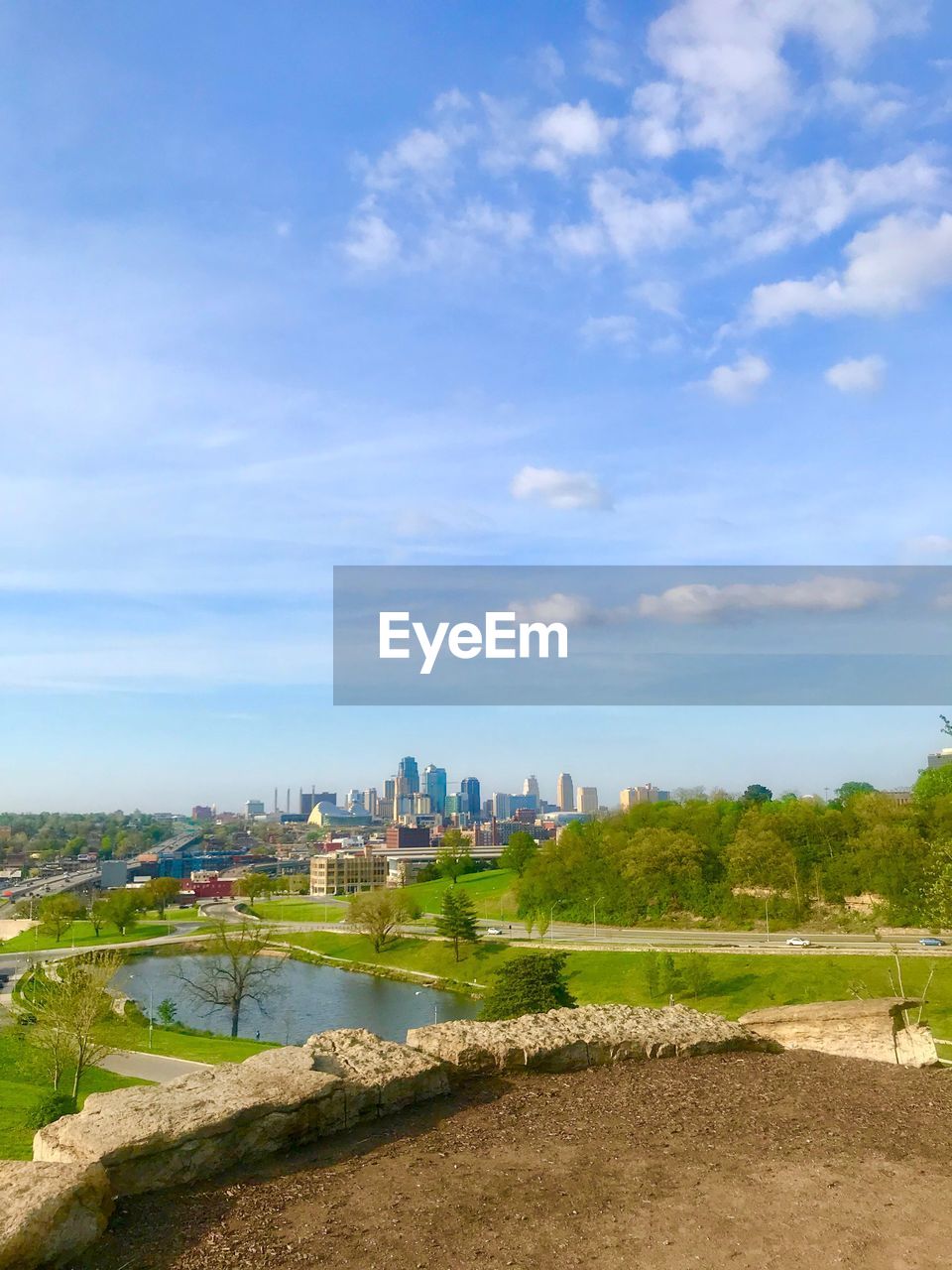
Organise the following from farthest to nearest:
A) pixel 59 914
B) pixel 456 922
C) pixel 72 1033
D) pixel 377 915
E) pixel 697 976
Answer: pixel 59 914 < pixel 377 915 < pixel 456 922 < pixel 697 976 < pixel 72 1033

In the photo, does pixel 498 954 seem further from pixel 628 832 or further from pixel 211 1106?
pixel 211 1106

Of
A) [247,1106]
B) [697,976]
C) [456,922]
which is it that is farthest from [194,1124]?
[456,922]

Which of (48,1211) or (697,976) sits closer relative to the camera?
(48,1211)

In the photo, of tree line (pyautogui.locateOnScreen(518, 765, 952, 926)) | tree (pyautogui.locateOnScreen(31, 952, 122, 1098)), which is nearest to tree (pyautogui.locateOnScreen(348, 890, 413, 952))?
tree line (pyautogui.locateOnScreen(518, 765, 952, 926))

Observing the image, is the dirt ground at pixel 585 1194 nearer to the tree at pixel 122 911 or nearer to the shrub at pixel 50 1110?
the shrub at pixel 50 1110

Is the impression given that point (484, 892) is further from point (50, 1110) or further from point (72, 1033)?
point (50, 1110)

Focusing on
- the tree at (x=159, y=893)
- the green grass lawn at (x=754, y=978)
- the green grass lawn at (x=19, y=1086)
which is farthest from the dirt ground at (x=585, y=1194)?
the tree at (x=159, y=893)

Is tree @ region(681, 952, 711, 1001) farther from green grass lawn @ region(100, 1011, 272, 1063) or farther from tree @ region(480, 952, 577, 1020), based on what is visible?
green grass lawn @ region(100, 1011, 272, 1063)
